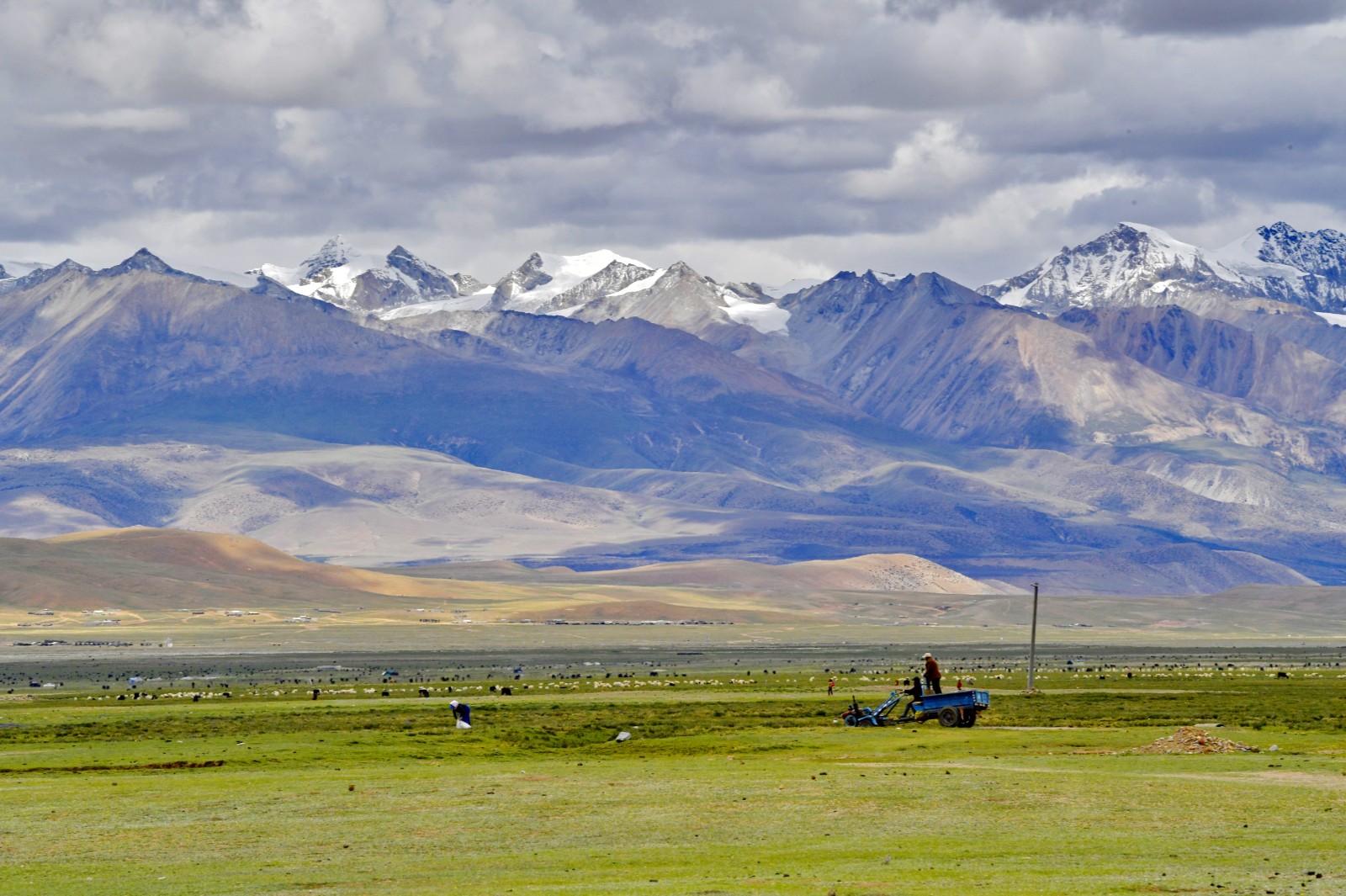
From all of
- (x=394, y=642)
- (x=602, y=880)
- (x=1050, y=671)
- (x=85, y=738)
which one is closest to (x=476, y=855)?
(x=602, y=880)

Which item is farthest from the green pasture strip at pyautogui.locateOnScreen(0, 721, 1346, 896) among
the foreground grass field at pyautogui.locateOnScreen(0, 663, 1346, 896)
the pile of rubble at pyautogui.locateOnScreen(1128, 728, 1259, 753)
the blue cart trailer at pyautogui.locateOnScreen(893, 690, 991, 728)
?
the blue cart trailer at pyautogui.locateOnScreen(893, 690, 991, 728)

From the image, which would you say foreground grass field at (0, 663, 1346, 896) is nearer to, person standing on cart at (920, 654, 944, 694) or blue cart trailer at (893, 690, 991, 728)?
blue cart trailer at (893, 690, 991, 728)

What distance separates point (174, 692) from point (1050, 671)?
5523 cm

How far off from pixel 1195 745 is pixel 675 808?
718 inches

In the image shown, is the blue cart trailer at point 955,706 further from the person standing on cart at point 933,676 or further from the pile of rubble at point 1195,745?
the pile of rubble at point 1195,745

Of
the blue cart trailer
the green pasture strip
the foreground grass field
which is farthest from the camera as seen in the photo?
the blue cart trailer

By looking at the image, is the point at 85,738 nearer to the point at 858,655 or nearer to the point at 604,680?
the point at 604,680

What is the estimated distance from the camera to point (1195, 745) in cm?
5250

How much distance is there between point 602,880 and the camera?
105 ft

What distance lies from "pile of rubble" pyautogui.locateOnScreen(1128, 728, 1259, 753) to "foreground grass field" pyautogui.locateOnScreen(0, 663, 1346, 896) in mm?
1148

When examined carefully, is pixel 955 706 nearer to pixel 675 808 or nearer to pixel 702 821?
pixel 675 808

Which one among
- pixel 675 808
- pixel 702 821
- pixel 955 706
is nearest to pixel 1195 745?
pixel 955 706

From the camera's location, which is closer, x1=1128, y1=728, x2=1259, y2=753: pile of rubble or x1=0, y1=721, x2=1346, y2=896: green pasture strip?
x1=0, y1=721, x2=1346, y2=896: green pasture strip

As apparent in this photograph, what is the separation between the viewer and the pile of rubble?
52281 millimetres
